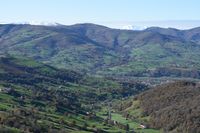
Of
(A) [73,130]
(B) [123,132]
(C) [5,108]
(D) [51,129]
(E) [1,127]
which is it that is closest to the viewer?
(E) [1,127]

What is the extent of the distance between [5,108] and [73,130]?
29922 mm

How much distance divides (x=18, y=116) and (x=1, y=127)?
91.0ft

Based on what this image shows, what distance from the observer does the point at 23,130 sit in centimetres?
14525

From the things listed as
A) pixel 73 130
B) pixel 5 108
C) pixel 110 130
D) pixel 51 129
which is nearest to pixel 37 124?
pixel 51 129

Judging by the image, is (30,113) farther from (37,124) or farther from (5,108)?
(37,124)

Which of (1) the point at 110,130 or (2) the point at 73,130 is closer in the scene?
(2) the point at 73,130

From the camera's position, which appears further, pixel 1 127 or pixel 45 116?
pixel 45 116

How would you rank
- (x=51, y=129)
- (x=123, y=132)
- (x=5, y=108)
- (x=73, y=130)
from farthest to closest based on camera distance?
1. (x=123, y=132)
2. (x=5, y=108)
3. (x=73, y=130)
4. (x=51, y=129)

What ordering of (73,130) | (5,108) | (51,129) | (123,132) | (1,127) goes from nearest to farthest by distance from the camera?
(1,127) → (51,129) → (73,130) → (5,108) → (123,132)

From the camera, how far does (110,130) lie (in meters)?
198

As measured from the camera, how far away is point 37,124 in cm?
15900

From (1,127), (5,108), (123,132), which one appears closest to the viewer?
(1,127)

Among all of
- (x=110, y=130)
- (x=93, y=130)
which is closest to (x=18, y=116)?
(x=93, y=130)

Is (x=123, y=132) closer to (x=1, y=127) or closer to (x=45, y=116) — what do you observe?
(x=45, y=116)
